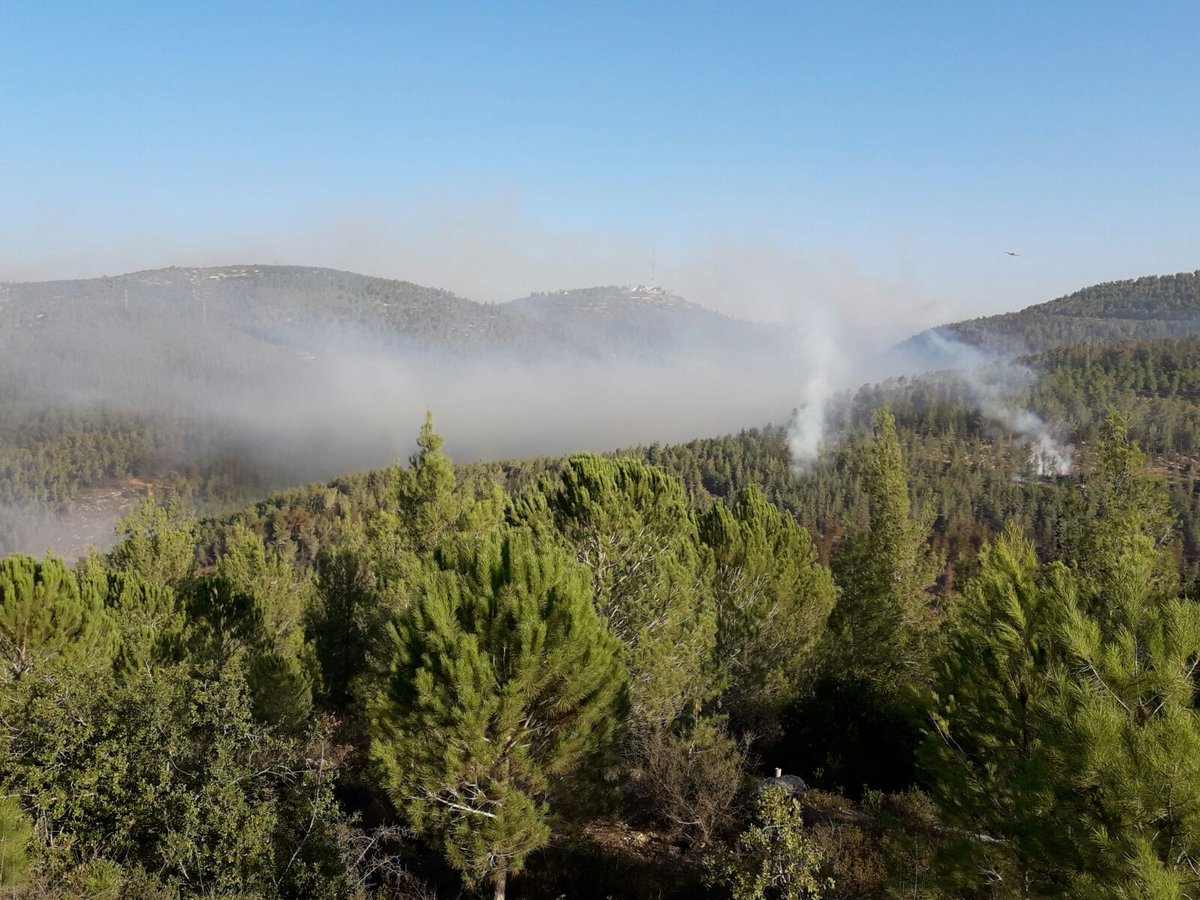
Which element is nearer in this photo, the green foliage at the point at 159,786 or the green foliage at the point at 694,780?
the green foliage at the point at 159,786

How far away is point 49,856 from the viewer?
11305 mm

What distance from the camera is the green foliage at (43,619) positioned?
62.5ft

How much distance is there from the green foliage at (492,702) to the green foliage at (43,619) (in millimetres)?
11713

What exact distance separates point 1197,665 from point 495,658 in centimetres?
1050


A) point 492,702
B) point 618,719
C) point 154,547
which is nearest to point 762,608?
point 618,719

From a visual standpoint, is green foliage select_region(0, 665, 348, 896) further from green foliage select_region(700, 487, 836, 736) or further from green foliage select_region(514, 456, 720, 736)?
green foliage select_region(700, 487, 836, 736)

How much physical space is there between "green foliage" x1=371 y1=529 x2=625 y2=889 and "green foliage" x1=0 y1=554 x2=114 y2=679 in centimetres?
1171

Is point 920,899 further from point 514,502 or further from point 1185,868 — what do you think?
point 514,502

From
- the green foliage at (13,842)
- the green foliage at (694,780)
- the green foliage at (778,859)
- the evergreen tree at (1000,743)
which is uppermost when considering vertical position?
the evergreen tree at (1000,743)

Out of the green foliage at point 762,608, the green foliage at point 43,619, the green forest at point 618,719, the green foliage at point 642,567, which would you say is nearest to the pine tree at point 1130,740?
the green forest at point 618,719

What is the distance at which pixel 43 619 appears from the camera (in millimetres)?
19609

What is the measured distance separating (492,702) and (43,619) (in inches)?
626

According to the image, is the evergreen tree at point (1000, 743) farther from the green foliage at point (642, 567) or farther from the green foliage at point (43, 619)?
the green foliage at point (43, 619)

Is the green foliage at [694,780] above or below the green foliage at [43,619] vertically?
below
